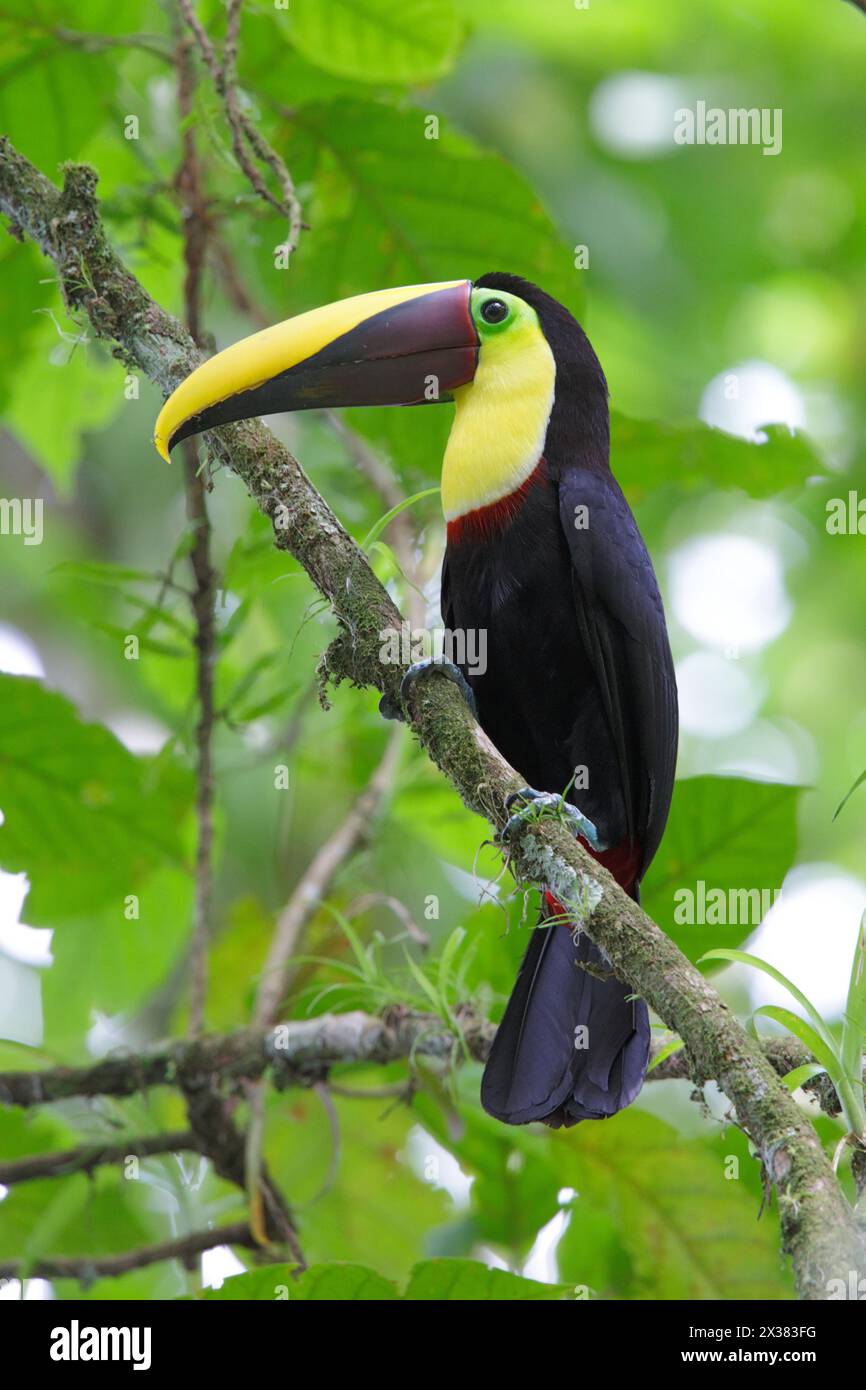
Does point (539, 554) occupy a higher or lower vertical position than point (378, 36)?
lower

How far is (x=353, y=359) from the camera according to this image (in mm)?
2670

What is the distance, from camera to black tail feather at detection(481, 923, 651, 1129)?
2416 mm

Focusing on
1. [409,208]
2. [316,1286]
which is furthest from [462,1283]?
[409,208]

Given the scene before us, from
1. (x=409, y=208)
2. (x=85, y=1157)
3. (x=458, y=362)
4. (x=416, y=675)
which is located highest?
(x=409, y=208)

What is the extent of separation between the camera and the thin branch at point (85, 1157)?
2777 mm

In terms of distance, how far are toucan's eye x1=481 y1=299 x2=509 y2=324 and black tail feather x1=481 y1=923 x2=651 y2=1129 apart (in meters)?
1.23

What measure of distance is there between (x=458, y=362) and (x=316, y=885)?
119cm

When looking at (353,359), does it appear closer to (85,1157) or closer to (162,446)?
(162,446)

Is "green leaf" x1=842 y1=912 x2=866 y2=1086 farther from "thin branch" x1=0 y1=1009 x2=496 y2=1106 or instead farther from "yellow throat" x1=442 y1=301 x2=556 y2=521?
"yellow throat" x1=442 y1=301 x2=556 y2=521

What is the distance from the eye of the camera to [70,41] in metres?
2.82

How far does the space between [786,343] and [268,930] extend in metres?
4.15

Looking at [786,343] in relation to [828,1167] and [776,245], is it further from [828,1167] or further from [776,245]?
[828,1167]

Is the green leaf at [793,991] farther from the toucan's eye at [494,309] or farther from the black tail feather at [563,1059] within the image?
the toucan's eye at [494,309]
